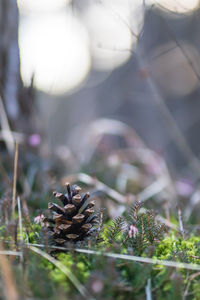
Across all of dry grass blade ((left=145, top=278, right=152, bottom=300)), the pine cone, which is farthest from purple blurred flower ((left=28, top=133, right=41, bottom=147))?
dry grass blade ((left=145, top=278, right=152, bottom=300))

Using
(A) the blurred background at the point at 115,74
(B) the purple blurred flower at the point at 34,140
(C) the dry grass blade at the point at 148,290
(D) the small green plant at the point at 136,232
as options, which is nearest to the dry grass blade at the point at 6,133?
(A) the blurred background at the point at 115,74

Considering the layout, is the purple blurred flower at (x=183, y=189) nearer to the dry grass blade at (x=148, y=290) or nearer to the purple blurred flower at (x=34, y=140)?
the purple blurred flower at (x=34, y=140)

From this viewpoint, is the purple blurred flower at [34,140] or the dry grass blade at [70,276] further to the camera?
the purple blurred flower at [34,140]

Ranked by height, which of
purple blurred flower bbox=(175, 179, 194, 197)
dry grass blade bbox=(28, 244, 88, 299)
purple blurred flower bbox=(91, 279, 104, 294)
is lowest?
purple blurred flower bbox=(175, 179, 194, 197)

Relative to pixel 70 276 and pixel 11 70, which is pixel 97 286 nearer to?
pixel 70 276

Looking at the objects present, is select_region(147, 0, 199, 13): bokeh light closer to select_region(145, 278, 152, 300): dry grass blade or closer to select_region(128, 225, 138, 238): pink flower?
select_region(128, 225, 138, 238): pink flower

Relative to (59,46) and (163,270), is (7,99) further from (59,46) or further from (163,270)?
(163,270)

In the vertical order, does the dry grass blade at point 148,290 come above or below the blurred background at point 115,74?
below
